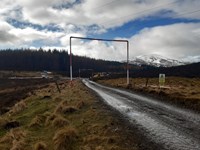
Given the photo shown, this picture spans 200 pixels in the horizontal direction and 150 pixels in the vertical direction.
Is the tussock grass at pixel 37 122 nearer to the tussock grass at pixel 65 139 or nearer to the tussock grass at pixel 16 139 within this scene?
the tussock grass at pixel 16 139

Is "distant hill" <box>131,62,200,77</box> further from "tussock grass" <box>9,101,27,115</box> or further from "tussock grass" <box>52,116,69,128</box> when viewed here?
"tussock grass" <box>52,116,69,128</box>

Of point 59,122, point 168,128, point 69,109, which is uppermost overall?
point 168,128

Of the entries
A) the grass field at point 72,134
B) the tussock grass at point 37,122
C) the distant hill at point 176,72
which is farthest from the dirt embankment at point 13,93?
the distant hill at point 176,72

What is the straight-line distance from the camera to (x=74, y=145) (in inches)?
431

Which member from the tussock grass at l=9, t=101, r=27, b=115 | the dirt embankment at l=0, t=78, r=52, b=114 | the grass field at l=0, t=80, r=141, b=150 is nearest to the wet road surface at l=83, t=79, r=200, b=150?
the grass field at l=0, t=80, r=141, b=150

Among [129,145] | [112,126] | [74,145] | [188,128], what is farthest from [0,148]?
[188,128]

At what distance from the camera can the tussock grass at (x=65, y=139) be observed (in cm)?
1084

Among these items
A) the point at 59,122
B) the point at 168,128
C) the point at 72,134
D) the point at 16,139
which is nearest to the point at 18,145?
the point at 16,139

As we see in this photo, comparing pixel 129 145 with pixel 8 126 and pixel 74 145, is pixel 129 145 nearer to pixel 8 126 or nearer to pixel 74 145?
pixel 74 145

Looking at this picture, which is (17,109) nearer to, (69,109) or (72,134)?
(69,109)

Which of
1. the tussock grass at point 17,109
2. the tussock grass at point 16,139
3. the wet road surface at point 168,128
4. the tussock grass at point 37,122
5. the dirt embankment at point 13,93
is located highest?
the wet road surface at point 168,128

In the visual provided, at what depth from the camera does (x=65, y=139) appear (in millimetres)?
11359

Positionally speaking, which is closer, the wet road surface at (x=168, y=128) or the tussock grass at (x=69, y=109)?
the wet road surface at (x=168, y=128)

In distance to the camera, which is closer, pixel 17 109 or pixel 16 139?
pixel 16 139
